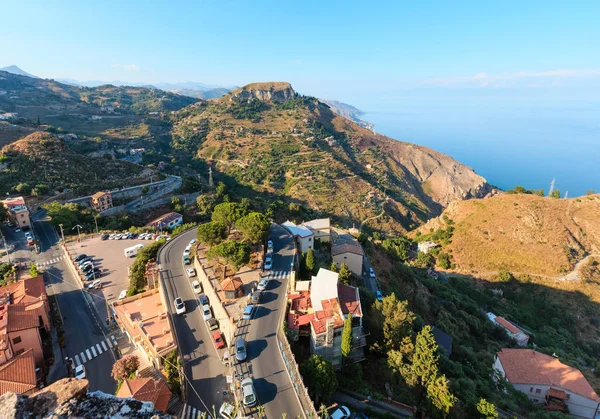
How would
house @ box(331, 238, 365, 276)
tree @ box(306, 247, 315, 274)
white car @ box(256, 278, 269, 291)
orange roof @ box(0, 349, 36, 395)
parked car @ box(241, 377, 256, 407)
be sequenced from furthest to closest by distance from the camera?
house @ box(331, 238, 365, 276) → tree @ box(306, 247, 315, 274) → white car @ box(256, 278, 269, 291) → orange roof @ box(0, 349, 36, 395) → parked car @ box(241, 377, 256, 407)

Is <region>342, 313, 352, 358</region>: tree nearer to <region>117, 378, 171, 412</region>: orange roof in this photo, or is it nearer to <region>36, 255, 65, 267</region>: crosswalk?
<region>117, 378, 171, 412</region>: orange roof

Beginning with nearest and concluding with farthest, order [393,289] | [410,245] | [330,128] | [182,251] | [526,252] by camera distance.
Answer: [182,251], [393,289], [526,252], [410,245], [330,128]

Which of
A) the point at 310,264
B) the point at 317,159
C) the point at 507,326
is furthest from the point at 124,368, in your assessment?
the point at 317,159

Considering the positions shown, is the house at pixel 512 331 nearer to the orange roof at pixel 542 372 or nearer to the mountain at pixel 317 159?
the orange roof at pixel 542 372

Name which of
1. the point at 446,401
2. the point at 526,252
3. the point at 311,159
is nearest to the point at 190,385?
the point at 446,401

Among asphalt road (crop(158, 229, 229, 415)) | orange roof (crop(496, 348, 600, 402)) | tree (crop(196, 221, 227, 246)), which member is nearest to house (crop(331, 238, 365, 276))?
tree (crop(196, 221, 227, 246))

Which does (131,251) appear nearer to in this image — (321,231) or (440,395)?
(321,231)

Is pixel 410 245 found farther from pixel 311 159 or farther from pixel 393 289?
pixel 311 159
